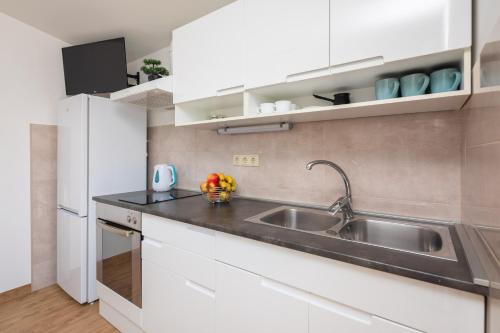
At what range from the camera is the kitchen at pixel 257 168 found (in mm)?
752

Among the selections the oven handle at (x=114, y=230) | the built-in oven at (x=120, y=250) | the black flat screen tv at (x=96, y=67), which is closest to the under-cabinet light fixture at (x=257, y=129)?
the built-in oven at (x=120, y=250)

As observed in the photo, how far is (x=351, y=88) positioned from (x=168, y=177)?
152 cm

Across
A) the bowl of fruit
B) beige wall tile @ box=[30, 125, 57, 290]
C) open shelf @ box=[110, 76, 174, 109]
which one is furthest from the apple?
beige wall tile @ box=[30, 125, 57, 290]

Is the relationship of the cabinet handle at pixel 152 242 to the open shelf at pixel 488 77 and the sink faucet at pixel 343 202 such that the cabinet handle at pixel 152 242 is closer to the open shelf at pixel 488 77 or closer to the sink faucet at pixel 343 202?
the sink faucet at pixel 343 202

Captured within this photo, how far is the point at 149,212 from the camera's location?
1353 mm

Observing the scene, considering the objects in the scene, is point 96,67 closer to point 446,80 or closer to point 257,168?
point 257,168

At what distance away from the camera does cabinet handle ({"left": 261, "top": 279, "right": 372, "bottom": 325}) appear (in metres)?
0.76

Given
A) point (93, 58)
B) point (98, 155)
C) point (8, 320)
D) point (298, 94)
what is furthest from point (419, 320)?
point (93, 58)

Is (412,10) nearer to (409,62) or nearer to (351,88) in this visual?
(409,62)

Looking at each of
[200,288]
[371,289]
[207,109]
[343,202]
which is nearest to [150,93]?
[207,109]

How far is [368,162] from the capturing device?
127 centimetres

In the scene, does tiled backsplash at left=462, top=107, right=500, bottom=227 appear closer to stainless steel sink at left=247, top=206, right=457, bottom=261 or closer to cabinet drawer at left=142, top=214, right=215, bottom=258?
stainless steel sink at left=247, top=206, right=457, bottom=261

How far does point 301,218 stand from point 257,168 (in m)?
0.48

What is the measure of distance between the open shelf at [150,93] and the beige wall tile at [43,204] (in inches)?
33.2
